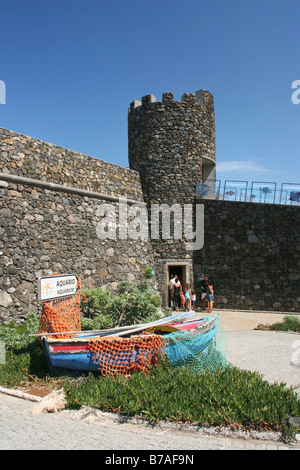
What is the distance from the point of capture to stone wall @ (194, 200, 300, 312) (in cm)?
1553

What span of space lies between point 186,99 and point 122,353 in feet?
39.8

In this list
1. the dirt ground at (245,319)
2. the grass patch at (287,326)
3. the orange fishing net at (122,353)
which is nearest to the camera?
the orange fishing net at (122,353)

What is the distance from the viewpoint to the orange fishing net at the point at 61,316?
7.09m

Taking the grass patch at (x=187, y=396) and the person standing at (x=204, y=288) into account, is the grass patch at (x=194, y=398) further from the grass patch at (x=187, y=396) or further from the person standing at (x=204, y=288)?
the person standing at (x=204, y=288)

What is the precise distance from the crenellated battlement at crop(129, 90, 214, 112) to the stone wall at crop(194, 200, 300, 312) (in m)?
4.05

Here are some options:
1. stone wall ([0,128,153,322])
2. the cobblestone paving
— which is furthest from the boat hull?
stone wall ([0,128,153,322])

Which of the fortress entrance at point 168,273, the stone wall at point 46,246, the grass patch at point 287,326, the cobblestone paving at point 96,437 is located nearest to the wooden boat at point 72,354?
the cobblestone paving at point 96,437

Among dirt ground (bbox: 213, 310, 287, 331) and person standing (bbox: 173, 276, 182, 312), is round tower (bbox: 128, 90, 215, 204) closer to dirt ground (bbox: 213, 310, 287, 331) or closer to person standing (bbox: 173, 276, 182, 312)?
person standing (bbox: 173, 276, 182, 312)

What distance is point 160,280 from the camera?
50.4 ft

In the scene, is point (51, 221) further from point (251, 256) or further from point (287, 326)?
point (251, 256)

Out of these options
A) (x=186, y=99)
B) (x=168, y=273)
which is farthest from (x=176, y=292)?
(x=186, y=99)

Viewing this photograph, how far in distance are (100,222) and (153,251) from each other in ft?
10.3
